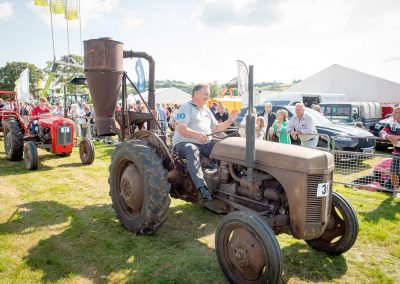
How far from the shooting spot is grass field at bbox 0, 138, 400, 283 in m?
3.14

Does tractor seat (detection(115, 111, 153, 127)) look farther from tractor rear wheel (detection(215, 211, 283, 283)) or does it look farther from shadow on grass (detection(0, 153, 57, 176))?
shadow on grass (detection(0, 153, 57, 176))

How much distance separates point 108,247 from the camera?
3689 millimetres

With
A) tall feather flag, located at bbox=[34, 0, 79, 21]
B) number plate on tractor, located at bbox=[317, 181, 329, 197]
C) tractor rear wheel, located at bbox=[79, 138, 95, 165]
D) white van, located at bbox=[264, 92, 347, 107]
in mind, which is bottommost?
tractor rear wheel, located at bbox=[79, 138, 95, 165]

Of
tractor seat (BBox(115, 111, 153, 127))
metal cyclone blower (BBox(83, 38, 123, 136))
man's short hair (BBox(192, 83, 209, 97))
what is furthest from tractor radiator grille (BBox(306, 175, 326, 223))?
metal cyclone blower (BBox(83, 38, 123, 136))

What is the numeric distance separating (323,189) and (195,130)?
5.18 ft

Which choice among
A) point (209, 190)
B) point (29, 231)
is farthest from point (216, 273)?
point (29, 231)

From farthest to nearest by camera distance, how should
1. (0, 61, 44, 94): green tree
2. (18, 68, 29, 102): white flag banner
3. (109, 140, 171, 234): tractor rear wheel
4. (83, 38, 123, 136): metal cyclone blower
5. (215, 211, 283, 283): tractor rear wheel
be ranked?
(0, 61, 44, 94): green tree → (18, 68, 29, 102): white flag banner → (83, 38, 123, 136): metal cyclone blower → (109, 140, 171, 234): tractor rear wheel → (215, 211, 283, 283): tractor rear wheel

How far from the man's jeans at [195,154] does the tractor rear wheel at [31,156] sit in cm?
493

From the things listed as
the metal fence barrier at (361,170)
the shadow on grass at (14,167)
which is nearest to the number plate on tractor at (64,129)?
the shadow on grass at (14,167)

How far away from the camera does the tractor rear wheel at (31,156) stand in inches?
294

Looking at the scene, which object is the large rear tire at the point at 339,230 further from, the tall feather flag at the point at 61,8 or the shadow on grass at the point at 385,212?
the tall feather flag at the point at 61,8

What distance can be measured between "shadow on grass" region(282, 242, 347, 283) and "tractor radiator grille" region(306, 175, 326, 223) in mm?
600

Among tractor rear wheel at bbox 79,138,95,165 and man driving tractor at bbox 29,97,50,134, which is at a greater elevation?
man driving tractor at bbox 29,97,50,134

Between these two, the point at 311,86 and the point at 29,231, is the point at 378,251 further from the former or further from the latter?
the point at 311,86
